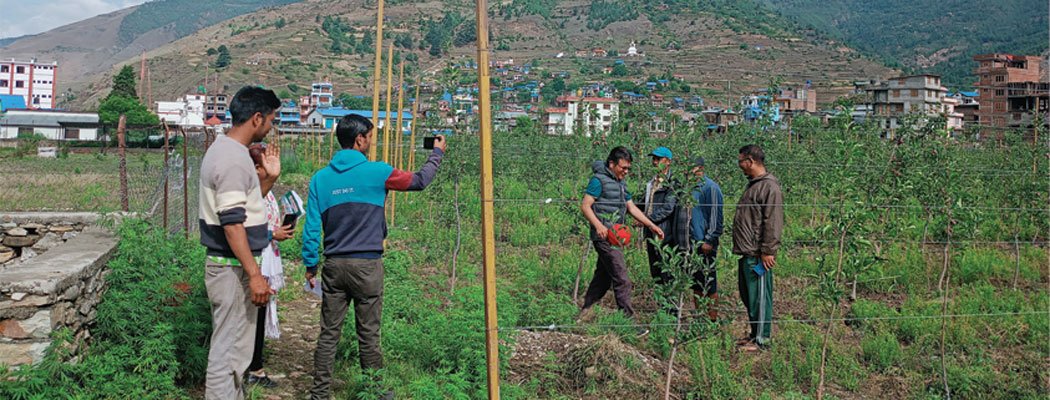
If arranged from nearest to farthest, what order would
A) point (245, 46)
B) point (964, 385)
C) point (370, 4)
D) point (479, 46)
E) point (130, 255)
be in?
point (479, 46) → point (130, 255) → point (964, 385) → point (245, 46) → point (370, 4)

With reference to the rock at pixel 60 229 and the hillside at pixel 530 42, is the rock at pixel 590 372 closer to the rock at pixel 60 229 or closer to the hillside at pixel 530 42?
the rock at pixel 60 229

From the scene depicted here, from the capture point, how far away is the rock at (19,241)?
6.97 m

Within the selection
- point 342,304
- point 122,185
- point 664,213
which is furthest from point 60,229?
point 664,213

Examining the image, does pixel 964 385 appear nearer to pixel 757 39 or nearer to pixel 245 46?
pixel 757 39

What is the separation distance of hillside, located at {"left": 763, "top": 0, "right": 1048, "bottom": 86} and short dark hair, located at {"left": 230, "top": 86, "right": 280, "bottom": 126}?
12323 centimetres

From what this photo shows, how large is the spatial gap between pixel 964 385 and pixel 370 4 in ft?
592

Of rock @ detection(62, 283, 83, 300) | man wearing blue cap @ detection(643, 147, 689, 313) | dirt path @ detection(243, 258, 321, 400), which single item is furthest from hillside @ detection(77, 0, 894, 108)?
rock @ detection(62, 283, 83, 300)

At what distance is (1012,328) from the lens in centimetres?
717

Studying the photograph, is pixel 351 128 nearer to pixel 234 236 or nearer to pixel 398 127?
pixel 234 236

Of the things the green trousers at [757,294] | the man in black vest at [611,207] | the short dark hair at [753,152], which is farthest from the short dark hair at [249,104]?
the green trousers at [757,294]

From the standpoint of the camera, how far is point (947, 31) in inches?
6216

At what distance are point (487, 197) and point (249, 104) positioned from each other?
128cm

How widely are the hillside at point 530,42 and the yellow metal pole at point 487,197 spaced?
2553 inches

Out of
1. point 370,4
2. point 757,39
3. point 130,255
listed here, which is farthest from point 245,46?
point 130,255
